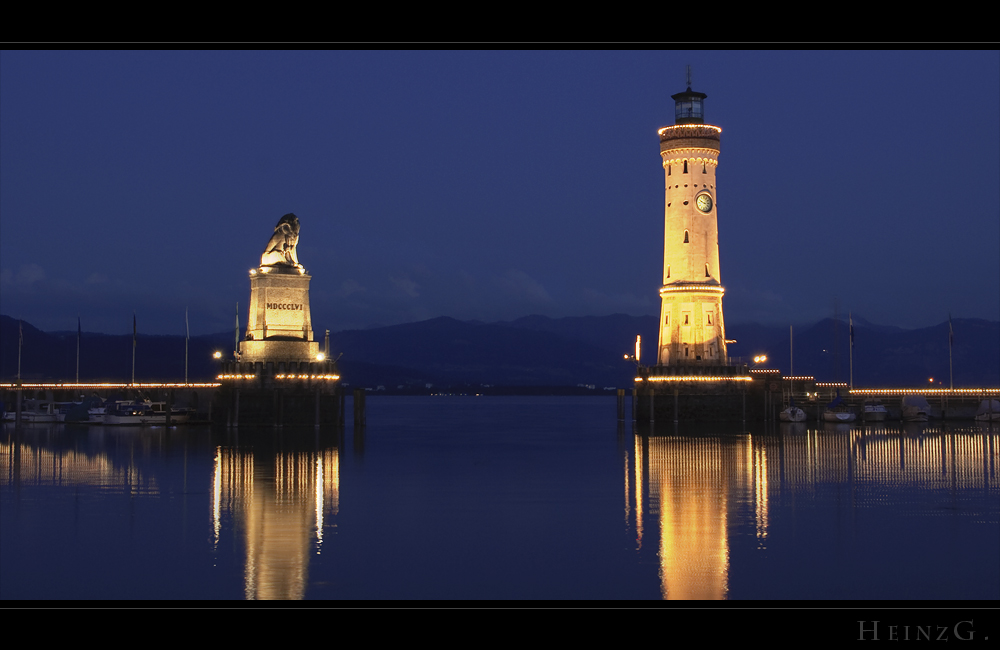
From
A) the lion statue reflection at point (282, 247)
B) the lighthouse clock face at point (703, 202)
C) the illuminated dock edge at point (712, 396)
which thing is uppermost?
the lighthouse clock face at point (703, 202)

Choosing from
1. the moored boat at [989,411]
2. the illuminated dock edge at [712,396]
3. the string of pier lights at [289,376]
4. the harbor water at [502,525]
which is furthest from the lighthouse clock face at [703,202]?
the moored boat at [989,411]

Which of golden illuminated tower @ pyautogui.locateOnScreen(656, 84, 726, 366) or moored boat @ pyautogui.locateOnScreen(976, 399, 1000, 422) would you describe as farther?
moored boat @ pyautogui.locateOnScreen(976, 399, 1000, 422)

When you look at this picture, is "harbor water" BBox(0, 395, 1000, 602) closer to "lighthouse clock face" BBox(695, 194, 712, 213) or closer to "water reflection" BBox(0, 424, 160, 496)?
"water reflection" BBox(0, 424, 160, 496)

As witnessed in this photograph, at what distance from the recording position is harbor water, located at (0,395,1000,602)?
2386 centimetres

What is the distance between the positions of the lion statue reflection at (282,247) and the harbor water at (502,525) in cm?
2366

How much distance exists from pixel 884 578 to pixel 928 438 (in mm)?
54061

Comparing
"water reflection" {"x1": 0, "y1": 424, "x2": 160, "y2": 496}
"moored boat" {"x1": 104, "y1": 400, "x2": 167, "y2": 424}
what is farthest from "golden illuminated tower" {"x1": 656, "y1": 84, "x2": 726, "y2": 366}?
"moored boat" {"x1": 104, "y1": 400, "x2": 167, "y2": 424}

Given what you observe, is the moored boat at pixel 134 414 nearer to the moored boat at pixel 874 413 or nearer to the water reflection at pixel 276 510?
the water reflection at pixel 276 510

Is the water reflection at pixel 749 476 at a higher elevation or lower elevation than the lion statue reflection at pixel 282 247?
lower

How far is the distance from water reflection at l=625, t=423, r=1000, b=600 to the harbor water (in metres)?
0.19

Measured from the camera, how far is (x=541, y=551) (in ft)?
91.8

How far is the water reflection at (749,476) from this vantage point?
27.0 meters

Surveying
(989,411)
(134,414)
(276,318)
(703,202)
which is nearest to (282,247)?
(276,318)
